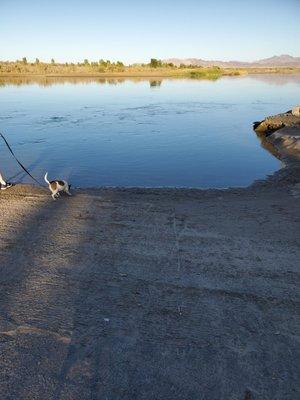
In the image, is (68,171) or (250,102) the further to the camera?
(250,102)

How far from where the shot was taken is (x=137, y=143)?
2267cm

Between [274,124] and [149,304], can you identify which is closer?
[149,304]

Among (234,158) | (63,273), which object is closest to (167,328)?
(63,273)

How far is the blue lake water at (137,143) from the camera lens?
1688 centimetres

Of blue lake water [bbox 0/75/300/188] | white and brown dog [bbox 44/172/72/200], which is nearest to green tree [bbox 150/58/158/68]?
blue lake water [bbox 0/75/300/188]

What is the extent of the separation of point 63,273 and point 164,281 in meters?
1.89

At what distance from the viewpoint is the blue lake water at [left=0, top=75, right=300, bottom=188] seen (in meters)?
16.9

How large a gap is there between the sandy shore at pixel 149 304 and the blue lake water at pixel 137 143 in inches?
249

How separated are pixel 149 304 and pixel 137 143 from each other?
17169 mm

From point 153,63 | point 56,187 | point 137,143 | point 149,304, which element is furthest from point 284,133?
point 153,63

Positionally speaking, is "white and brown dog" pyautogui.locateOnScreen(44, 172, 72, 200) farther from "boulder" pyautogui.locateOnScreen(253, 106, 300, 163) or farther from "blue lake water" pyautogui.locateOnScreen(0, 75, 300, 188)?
"boulder" pyautogui.locateOnScreen(253, 106, 300, 163)

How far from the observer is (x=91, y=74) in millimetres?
87438

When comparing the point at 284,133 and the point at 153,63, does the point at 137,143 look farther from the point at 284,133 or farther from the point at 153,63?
the point at 153,63

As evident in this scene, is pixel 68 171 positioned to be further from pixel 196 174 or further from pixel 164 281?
pixel 164 281
